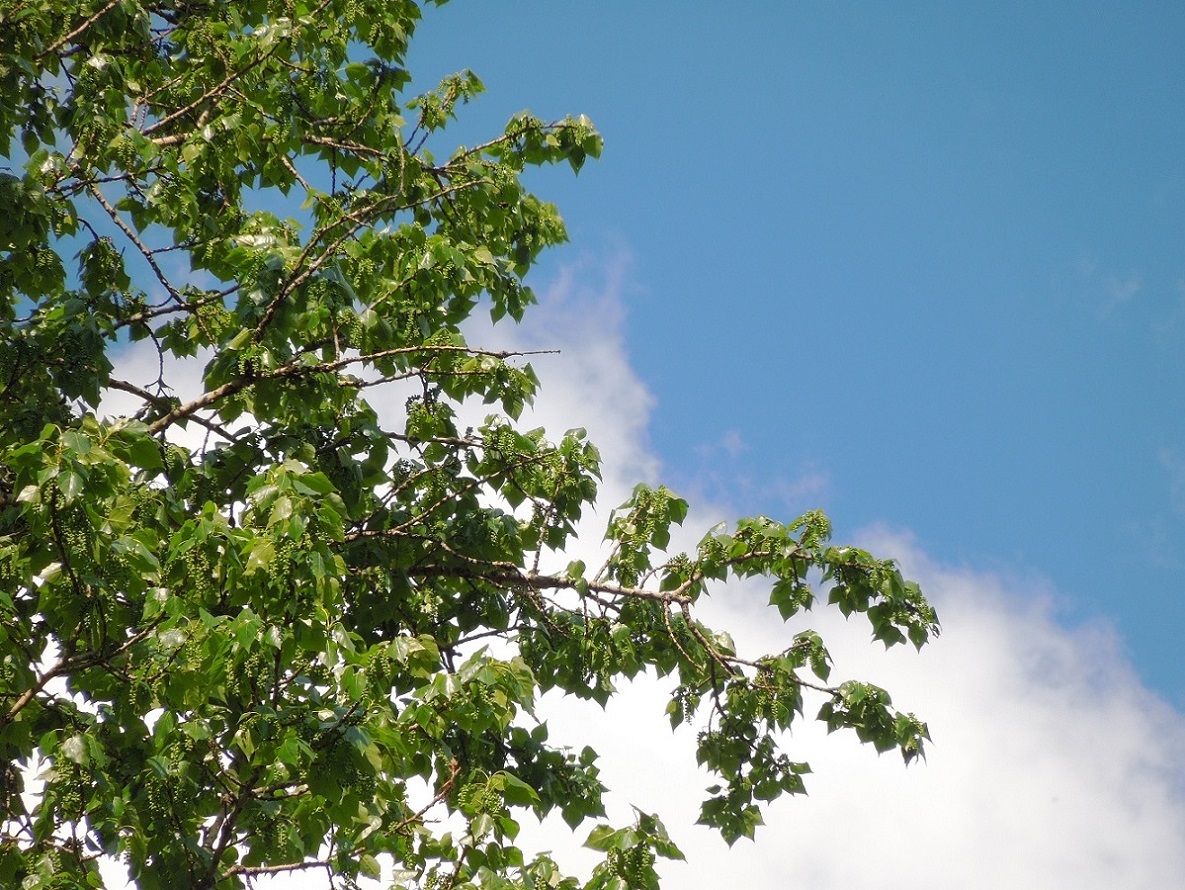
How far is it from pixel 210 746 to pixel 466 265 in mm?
3474

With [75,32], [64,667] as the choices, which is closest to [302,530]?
[64,667]

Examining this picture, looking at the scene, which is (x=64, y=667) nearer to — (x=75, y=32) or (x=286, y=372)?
(x=286, y=372)

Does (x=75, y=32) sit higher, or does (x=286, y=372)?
(x=75, y=32)

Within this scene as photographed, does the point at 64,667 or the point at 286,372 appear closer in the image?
the point at 64,667

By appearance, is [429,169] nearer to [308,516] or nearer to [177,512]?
[177,512]

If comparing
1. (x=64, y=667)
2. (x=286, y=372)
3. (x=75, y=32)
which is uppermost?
(x=75, y=32)

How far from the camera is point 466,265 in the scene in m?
7.68

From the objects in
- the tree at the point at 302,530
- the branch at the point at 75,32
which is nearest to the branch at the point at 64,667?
the tree at the point at 302,530

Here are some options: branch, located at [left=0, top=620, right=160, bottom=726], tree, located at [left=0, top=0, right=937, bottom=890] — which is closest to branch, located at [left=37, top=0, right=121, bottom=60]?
tree, located at [left=0, top=0, right=937, bottom=890]

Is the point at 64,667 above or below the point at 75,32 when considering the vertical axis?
below

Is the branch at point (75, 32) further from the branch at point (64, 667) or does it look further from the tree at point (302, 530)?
the branch at point (64, 667)

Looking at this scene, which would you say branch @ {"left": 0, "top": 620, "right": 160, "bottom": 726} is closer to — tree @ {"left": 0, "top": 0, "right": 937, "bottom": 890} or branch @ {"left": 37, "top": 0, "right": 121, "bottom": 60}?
tree @ {"left": 0, "top": 0, "right": 937, "bottom": 890}

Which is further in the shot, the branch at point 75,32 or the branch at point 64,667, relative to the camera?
the branch at point 75,32

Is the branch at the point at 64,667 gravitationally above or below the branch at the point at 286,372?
below
